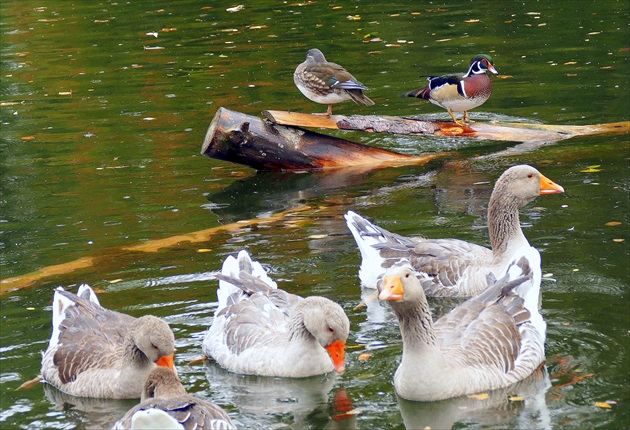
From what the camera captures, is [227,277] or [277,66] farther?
[277,66]

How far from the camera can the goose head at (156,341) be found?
7.64 m

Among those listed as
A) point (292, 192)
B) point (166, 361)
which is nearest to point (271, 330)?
point (166, 361)

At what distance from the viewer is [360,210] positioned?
12625 millimetres

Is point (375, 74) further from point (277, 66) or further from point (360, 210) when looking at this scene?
point (360, 210)

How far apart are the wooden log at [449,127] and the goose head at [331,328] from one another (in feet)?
20.1

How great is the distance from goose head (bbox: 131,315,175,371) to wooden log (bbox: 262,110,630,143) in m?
6.48

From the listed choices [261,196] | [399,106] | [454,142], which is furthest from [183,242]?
[399,106]

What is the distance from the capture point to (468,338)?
8.09 m

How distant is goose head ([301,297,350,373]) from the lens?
25.7 ft

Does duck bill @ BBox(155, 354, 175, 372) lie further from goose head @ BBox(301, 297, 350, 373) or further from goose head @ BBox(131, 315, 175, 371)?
goose head @ BBox(301, 297, 350, 373)

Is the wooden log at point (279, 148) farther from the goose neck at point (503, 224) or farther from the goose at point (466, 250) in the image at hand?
the goose neck at point (503, 224)

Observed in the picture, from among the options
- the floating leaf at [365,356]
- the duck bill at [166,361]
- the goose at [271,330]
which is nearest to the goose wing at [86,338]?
the goose at [271,330]

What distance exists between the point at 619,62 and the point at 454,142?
15.3 ft

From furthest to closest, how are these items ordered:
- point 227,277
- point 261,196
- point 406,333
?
point 261,196 < point 227,277 < point 406,333
